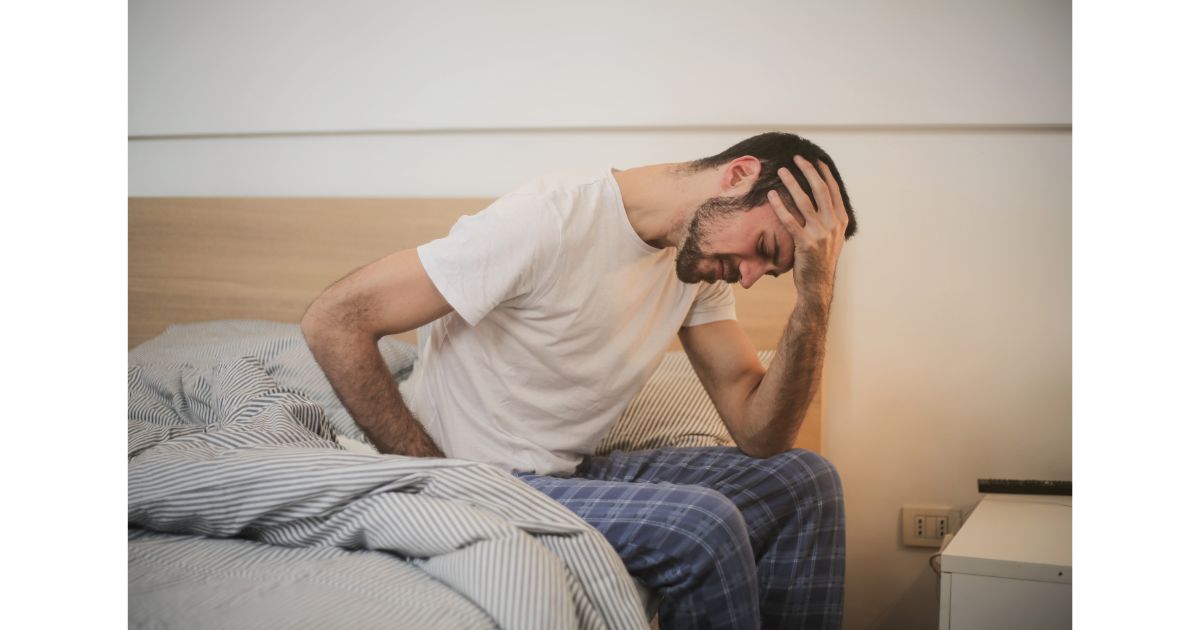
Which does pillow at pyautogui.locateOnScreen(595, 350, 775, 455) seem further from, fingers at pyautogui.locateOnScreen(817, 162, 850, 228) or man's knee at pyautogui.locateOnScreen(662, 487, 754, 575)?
man's knee at pyautogui.locateOnScreen(662, 487, 754, 575)

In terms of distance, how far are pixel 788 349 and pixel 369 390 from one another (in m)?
0.60

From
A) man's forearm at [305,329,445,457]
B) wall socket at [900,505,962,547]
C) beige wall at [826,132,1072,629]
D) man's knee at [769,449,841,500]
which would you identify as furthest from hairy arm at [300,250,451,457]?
wall socket at [900,505,962,547]

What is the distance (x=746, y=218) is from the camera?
4.15 feet

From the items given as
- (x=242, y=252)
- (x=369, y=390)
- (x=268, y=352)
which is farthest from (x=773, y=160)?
(x=242, y=252)

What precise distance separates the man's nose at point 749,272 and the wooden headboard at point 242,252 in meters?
0.72

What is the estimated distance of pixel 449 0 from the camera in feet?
5.41

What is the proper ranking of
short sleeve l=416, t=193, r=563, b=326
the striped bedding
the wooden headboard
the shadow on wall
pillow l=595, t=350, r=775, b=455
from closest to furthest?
the striped bedding
short sleeve l=416, t=193, r=563, b=326
pillow l=595, t=350, r=775, b=455
the shadow on wall
the wooden headboard

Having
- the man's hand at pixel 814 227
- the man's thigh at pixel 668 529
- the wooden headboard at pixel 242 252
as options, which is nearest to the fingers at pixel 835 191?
the man's hand at pixel 814 227

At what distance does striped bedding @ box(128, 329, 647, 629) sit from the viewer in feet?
2.44

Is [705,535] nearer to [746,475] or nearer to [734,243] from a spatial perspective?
[746,475]

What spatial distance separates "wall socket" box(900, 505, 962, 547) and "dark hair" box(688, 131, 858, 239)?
570 mm
